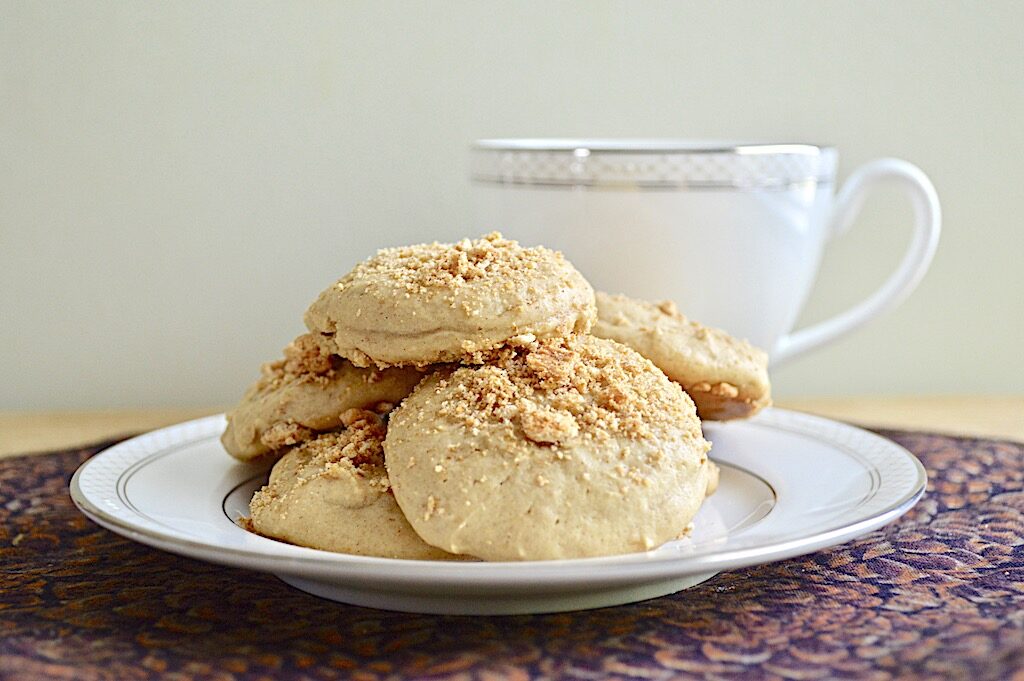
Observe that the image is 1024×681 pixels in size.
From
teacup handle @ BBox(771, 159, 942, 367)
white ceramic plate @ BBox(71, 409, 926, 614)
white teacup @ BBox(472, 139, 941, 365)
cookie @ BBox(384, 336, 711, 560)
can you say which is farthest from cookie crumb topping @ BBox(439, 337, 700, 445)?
teacup handle @ BBox(771, 159, 942, 367)

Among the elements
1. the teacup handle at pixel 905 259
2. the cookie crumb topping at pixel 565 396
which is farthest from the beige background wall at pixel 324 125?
the cookie crumb topping at pixel 565 396

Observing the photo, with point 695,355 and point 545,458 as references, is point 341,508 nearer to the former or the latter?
point 545,458

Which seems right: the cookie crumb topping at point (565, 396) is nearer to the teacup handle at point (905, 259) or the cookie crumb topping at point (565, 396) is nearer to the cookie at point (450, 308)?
the cookie at point (450, 308)

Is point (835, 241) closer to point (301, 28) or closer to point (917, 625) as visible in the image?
point (301, 28)

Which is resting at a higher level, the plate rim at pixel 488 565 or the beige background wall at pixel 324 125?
the beige background wall at pixel 324 125

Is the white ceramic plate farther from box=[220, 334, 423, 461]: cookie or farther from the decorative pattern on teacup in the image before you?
the decorative pattern on teacup
